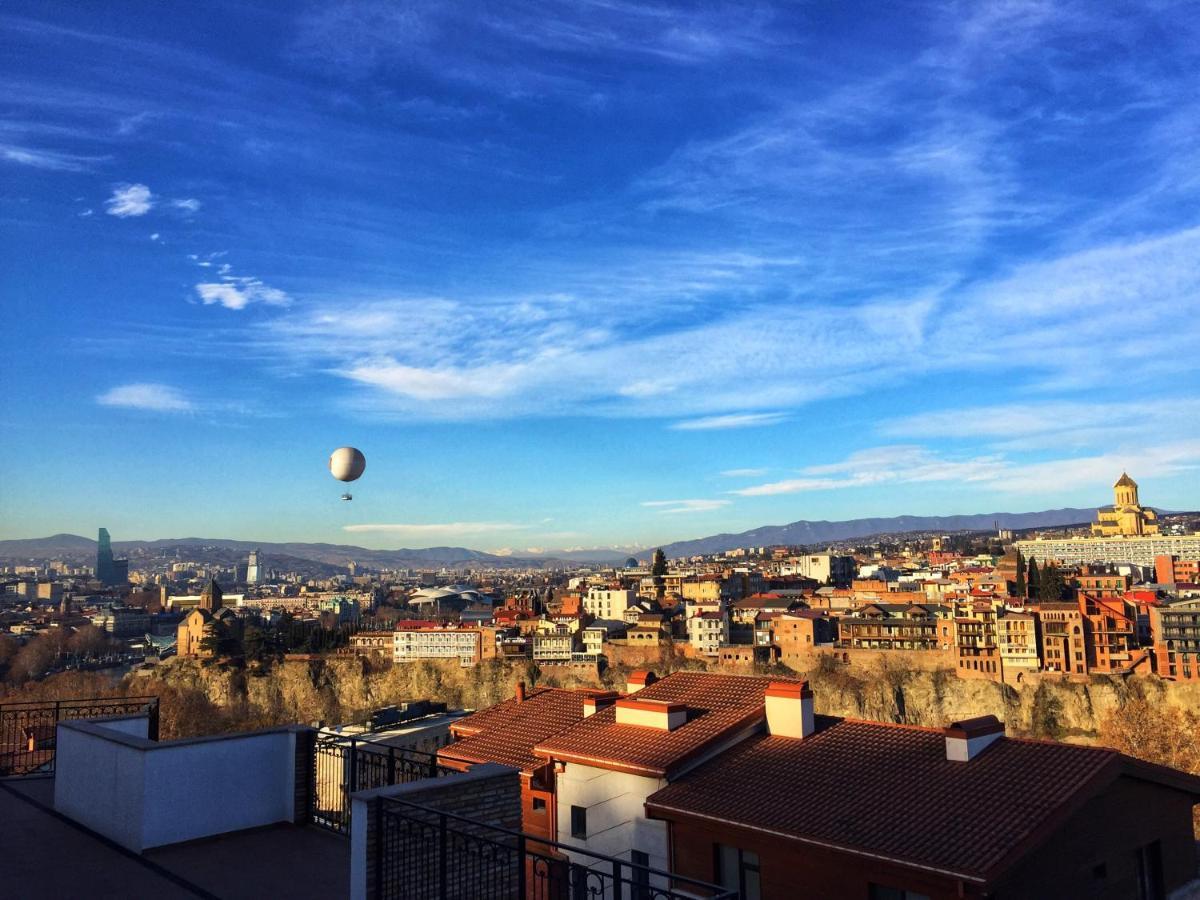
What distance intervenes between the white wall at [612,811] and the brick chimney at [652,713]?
1002 mm

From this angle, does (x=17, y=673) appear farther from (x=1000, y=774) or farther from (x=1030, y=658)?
(x=1000, y=774)

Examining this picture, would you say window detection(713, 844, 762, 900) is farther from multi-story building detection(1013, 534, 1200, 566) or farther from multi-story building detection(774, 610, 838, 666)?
multi-story building detection(1013, 534, 1200, 566)

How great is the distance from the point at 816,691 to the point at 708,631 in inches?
479

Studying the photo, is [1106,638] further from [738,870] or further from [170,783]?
[170,783]

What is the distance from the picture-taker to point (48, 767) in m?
8.68

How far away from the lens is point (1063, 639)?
55.5 meters

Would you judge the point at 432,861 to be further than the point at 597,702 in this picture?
No

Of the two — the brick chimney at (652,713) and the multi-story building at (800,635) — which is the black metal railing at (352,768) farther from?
the multi-story building at (800,635)

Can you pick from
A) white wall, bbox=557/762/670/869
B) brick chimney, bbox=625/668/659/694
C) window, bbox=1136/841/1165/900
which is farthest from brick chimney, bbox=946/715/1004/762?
brick chimney, bbox=625/668/659/694

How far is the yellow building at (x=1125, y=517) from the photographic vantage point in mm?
137250

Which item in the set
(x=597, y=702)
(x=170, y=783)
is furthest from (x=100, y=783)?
(x=597, y=702)

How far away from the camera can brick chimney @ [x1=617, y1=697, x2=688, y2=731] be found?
11109 millimetres


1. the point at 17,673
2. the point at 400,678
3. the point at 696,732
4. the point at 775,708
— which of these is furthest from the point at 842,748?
the point at 17,673

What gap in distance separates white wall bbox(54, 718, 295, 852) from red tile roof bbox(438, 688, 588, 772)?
566cm
